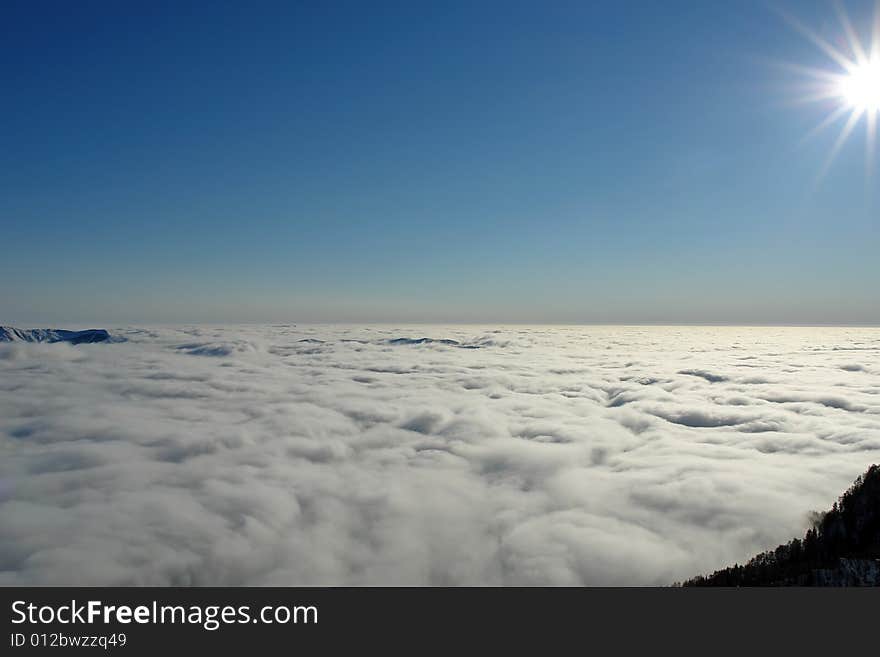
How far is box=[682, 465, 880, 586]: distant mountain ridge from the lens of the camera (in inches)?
2206

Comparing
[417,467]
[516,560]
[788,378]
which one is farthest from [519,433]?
[788,378]

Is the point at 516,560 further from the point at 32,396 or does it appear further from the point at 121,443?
the point at 32,396

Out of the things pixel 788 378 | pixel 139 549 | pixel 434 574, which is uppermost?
pixel 788 378

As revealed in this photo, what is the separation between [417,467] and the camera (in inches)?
3711

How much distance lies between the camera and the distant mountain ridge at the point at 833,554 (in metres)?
56.0

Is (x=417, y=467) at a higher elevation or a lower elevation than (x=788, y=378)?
lower

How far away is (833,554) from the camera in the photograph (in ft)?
206
